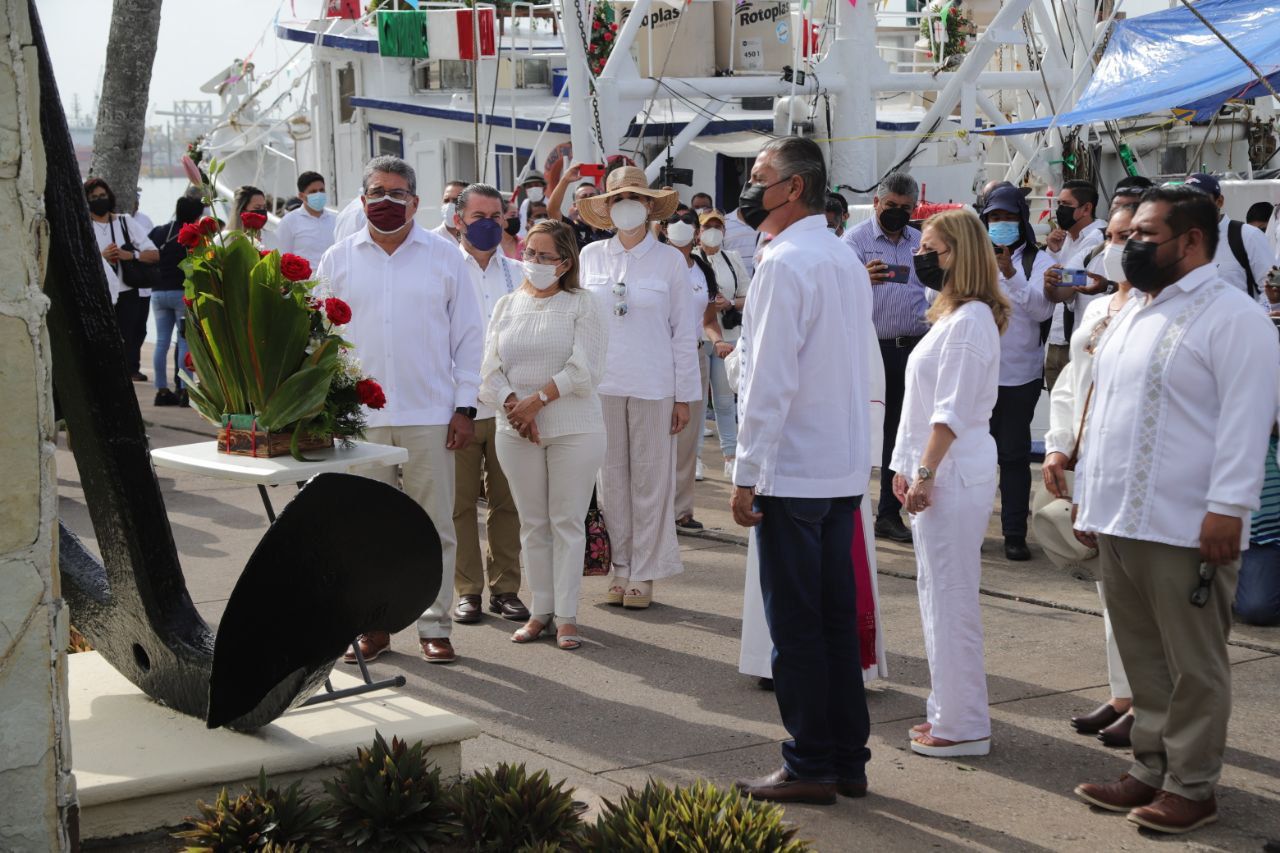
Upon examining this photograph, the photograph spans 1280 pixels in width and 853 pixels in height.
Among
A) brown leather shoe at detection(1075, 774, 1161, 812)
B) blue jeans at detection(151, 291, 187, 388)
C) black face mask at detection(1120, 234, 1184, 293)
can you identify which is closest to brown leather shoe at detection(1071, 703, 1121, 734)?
→ brown leather shoe at detection(1075, 774, 1161, 812)

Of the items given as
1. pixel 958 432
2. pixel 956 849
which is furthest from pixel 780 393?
pixel 956 849

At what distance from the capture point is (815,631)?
4863mm

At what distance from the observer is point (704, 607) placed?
762 centimetres

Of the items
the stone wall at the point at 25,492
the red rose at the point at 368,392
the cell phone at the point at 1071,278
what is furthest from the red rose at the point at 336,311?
the cell phone at the point at 1071,278

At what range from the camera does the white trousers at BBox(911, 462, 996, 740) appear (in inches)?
209

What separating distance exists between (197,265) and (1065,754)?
3.53 meters

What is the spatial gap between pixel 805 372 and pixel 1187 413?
117 centimetres

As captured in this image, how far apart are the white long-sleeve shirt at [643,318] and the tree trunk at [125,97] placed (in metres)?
8.85

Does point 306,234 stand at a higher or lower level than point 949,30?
lower

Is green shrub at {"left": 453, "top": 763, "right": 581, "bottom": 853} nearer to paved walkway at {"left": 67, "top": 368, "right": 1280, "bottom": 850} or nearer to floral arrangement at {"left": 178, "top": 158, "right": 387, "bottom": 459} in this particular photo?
paved walkway at {"left": 67, "top": 368, "right": 1280, "bottom": 850}

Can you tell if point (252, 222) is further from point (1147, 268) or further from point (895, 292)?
point (895, 292)

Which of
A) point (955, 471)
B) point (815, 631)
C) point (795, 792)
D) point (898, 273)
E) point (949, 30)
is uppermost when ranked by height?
point (949, 30)

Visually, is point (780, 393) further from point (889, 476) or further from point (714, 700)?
point (889, 476)

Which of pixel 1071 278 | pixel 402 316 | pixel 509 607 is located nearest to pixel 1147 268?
pixel 402 316
